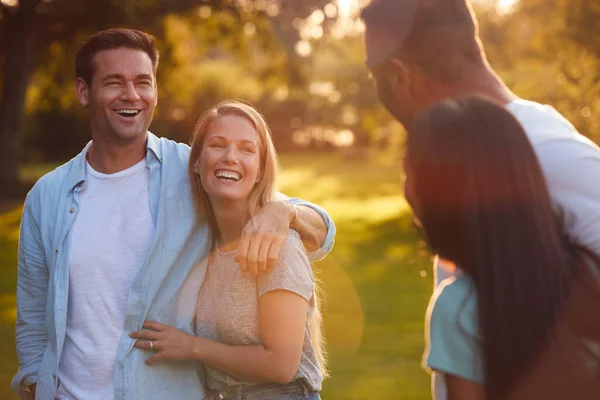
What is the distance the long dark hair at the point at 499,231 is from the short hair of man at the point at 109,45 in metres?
1.92

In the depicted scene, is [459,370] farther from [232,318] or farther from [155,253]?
[155,253]

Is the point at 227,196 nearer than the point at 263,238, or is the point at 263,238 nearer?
the point at 263,238

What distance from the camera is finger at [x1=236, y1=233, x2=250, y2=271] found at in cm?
282

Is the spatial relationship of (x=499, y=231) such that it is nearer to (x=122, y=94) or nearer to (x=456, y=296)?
(x=456, y=296)

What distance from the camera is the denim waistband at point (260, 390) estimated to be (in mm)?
2879

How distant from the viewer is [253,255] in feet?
9.18

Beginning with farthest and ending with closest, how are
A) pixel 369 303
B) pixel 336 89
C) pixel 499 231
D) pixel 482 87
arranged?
1. pixel 336 89
2. pixel 369 303
3. pixel 482 87
4. pixel 499 231

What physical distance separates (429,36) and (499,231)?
0.93m

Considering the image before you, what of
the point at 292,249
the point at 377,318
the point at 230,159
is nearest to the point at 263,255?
the point at 292,249

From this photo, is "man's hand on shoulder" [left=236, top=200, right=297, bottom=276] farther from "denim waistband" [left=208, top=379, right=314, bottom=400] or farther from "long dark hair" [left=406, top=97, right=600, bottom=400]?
"long dark hair" [left=406, top=97, right=600, bottom=400]

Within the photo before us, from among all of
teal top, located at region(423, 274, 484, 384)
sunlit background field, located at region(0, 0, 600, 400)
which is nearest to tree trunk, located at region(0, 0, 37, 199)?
sunlit background field, located at region(0, 0, 600, 400)

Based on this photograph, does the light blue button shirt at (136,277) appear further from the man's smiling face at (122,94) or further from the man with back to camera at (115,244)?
the man's smiling face at (122,94)

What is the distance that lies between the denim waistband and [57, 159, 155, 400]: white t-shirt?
1.77 feet

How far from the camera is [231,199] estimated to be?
3051 millimetres
